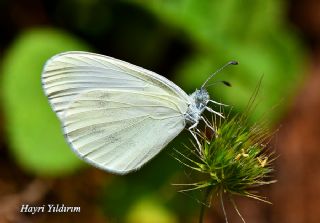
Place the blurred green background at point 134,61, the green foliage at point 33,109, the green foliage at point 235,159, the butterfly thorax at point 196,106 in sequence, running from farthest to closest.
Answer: the blurred green background at point 134,61 → the green foliage at point 33,109 → the butterfly thorax at point 196,106 → the green foliage at point 235,159

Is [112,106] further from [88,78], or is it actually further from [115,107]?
[88,78]

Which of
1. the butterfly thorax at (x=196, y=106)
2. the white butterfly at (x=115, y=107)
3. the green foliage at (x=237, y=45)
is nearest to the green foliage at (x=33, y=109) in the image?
the green foliage at (x=237, y=45)

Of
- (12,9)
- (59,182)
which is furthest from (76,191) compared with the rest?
(12,9)

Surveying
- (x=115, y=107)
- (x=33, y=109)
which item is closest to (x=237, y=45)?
(x=33, y=109)

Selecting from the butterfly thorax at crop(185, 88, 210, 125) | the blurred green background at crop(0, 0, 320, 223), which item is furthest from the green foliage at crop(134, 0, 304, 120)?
the butterfly thorax at crop(185, 88, 210, 125)

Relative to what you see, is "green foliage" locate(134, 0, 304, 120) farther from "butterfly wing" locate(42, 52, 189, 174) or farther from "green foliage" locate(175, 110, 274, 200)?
"green foliage" locate(175, 110, 274, 200)

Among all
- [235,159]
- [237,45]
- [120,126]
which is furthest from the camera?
[237,45]

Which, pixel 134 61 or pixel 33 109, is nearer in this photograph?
pixel 33 109

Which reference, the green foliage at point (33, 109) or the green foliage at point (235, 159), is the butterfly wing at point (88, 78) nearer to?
the green foliage at point (235, 159)
